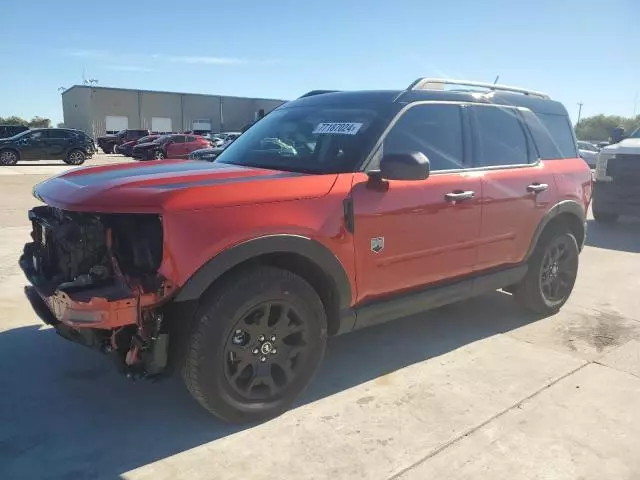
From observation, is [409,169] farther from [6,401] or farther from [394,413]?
[6,401]

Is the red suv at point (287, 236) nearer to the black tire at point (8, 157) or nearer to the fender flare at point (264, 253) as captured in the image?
the fender flare at point (264, 253)

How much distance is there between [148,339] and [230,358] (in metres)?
0.46

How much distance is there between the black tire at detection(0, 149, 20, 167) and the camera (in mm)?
21734

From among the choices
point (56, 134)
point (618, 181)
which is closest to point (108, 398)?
point (618, 181)

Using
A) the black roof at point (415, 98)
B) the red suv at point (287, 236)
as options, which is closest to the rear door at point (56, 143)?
the red suv at point (287, 236)

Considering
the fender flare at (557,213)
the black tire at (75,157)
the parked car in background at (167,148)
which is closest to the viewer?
the fender flare at (557,213)

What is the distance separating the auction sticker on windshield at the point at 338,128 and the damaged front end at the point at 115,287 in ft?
4.72

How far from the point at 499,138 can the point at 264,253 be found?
240cm

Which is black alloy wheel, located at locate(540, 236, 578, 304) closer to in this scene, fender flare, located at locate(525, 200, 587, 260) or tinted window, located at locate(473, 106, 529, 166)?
fender flare, located at locate(525, 200, 587, 260)

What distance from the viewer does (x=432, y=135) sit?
377 centimetres

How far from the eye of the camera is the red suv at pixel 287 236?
2.62 meters

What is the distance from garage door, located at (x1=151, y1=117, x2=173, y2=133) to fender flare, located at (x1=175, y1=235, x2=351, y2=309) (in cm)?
5747

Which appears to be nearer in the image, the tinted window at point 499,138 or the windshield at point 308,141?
the windshield at point 308,141

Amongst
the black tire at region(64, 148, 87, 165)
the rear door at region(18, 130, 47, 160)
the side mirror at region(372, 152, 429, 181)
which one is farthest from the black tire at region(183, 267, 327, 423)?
the black tire at region(64, 148, 87, 165)
